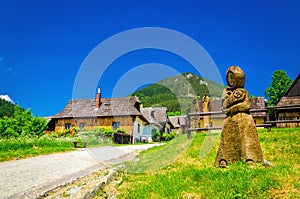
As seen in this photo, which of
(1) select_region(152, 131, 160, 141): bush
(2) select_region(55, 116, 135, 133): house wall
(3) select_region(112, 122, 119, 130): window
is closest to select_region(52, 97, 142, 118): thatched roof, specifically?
(2) select_region(55, 116, 135, 133): house wall

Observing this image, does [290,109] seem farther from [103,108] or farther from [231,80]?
[103,108]

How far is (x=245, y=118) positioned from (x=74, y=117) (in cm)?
3803

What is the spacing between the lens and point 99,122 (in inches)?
1588

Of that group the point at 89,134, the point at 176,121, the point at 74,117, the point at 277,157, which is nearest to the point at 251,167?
the point at 277,157

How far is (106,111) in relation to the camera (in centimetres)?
Result: 4059

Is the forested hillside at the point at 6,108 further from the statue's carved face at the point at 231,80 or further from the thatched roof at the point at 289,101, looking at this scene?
the statue's carved face at the point at 231,80

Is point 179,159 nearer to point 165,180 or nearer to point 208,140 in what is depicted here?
point 208,140

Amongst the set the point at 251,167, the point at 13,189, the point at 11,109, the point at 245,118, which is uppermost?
the point at 11,109

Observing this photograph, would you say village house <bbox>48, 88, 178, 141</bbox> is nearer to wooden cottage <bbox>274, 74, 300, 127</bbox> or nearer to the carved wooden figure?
wooden cottage <bbox>274, 74, 300, 127</bbox>

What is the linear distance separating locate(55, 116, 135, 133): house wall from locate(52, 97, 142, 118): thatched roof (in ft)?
2.05

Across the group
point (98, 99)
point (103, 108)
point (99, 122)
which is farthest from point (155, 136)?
point (98, 99)

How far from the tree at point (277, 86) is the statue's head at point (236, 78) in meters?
45.4

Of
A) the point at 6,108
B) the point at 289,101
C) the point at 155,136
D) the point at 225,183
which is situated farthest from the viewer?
the point at 6,108

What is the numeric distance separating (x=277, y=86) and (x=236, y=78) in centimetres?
4741
